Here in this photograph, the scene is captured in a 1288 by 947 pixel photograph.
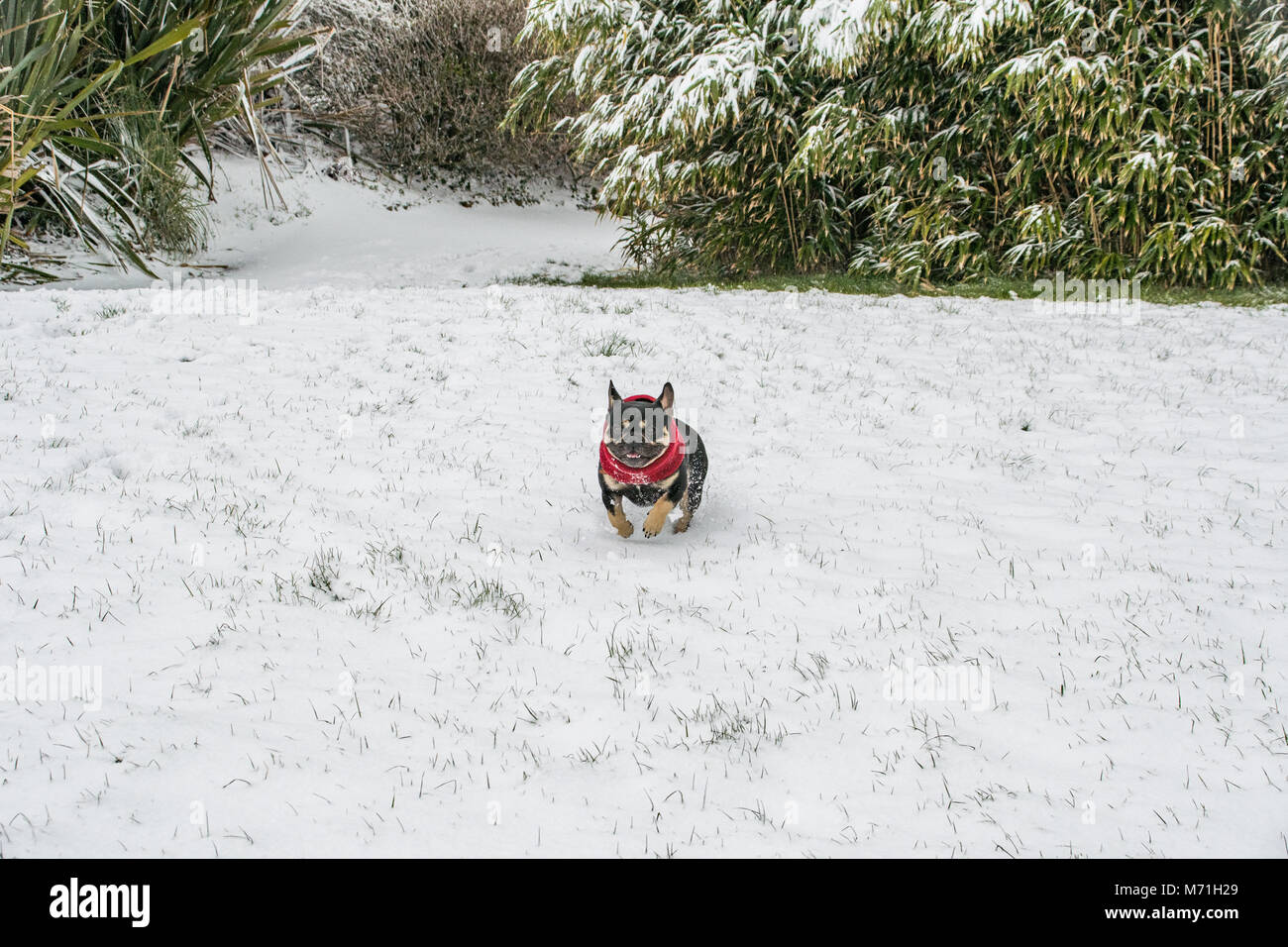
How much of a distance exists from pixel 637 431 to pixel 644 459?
0.14 metres

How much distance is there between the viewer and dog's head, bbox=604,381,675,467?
12.9ft

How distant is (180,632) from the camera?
3.04 meters

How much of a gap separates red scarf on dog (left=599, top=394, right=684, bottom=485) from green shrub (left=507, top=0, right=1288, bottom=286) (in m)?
9.21

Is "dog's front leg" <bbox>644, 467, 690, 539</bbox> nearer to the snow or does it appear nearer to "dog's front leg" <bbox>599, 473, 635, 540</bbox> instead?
"dog's front leg" <bbox>599, 473, 635, 540</bbox>

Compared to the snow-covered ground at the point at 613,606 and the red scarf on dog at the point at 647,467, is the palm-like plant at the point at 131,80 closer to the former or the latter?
the snow-covered ground at the point at 613,606

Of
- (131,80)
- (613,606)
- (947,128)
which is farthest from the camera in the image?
(947,128)

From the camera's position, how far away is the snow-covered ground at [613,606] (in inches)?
89.5

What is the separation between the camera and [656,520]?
432 cm

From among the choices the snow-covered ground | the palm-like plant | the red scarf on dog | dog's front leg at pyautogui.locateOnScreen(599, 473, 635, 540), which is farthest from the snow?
the red scarf on dog

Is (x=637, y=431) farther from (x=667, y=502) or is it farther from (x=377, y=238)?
(x=377, y=238)

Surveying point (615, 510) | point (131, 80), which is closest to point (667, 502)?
point (615, 510)
